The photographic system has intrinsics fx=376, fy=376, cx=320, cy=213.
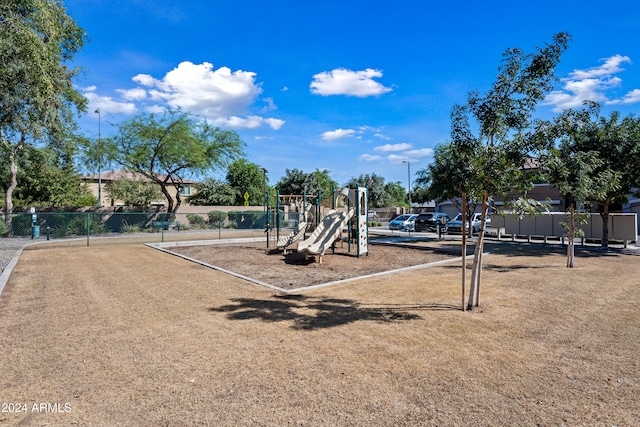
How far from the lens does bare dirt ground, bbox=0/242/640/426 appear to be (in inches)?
135

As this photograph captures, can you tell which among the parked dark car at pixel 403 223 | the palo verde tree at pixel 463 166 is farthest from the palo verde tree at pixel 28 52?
the parked dark car at pixel 403 223

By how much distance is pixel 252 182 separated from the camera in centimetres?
5438

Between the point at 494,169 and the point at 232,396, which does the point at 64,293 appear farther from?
the point at 494,169

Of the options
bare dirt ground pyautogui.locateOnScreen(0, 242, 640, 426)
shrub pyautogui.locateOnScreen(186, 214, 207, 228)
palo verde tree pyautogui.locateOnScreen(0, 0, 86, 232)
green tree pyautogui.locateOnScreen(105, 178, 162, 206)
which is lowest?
bare dirt ground pyautogui.locateOnScreen(0, 242, 640, 426)

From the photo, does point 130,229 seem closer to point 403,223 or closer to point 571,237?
point 403,223

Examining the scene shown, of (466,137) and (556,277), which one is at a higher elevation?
(466,137)

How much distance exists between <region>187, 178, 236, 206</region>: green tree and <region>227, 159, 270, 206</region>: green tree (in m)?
2.24

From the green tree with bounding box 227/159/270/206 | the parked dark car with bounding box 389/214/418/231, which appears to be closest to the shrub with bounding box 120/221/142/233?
the parked dark car with bounding box 389/214/418/231

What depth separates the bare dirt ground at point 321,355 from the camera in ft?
11.3

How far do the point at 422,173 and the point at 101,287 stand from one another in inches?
916

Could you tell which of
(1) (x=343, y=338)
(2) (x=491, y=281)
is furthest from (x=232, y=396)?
(2) (x=491, y=281)

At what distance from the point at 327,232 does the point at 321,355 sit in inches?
391

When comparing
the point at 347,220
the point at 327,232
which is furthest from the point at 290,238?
the point at 347,220

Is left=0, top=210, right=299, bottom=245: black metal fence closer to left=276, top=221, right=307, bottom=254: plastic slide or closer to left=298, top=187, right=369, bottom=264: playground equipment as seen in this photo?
left=276, top=221, right=307, bottom=254: plastic slide
